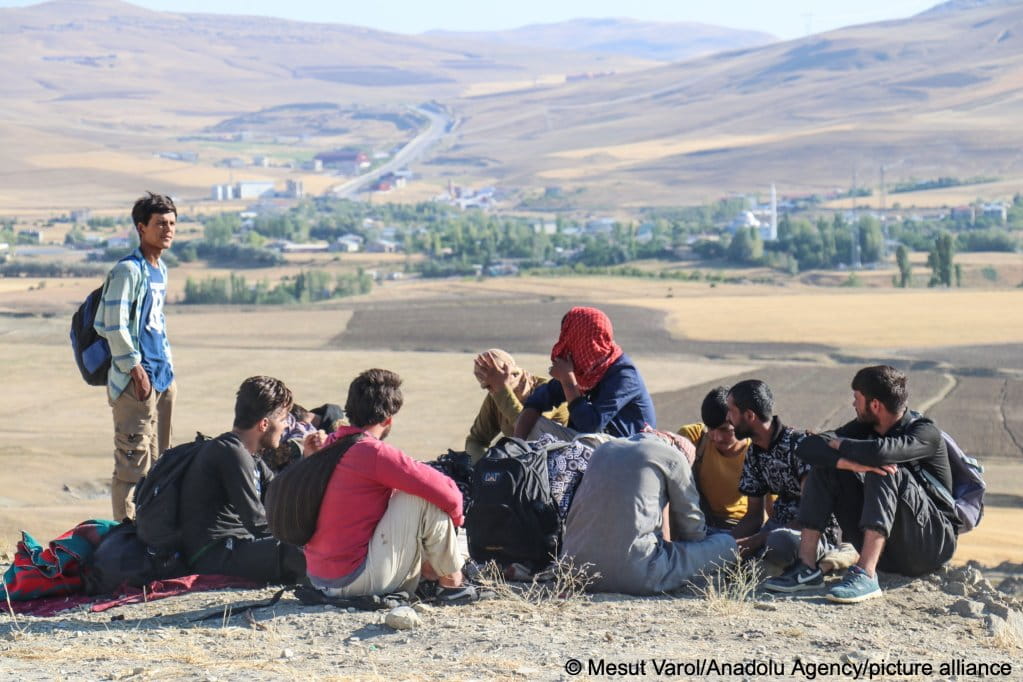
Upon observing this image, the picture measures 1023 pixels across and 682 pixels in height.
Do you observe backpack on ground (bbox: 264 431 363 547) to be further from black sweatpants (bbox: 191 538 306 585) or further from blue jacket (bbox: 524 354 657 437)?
blue jacket (bbox: 524 354 657 437)

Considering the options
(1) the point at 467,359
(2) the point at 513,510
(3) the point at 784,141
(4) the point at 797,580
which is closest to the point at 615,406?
(2) the point at 513,510

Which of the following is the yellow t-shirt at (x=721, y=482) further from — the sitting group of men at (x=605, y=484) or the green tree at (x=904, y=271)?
the green tree at (x=904, y=271)

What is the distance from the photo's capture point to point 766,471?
290 inches

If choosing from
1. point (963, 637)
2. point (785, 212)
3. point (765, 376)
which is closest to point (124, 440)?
point (963, 637)

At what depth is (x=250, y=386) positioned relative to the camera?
6750 mm

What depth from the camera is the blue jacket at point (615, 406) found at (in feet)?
25.5

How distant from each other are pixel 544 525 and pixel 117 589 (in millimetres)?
2043

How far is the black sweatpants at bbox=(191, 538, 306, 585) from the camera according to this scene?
693cm

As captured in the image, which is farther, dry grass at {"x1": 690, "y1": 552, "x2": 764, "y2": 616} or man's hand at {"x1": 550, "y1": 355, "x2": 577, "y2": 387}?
man's hand at {"x1": 550, "y1": 355, "x2": 577, "y2": 387}

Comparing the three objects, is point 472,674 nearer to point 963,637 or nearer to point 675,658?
point 675,658

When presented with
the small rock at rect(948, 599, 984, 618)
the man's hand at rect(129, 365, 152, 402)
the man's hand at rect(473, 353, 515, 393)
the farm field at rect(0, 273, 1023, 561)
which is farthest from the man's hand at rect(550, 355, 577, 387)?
the farm field at rect(0, 273, 1023, 561)

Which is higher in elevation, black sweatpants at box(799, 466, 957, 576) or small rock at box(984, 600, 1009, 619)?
black sweatpants at box(799, 466, 957, 576)

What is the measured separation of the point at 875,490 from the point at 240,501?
2935mm

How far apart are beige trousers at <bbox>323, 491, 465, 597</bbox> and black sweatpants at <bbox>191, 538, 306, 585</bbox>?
593 millimetres
